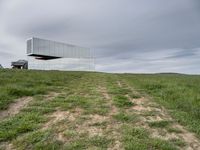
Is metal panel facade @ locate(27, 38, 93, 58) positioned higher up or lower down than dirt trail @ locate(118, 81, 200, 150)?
higher up

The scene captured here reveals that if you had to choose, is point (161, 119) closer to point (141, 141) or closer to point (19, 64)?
point (141, 141)

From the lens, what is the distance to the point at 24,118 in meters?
6.71

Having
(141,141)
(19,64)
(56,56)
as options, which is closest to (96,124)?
(141,141)

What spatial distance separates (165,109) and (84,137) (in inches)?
156

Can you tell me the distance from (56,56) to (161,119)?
56559mm

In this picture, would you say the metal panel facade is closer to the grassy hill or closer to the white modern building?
the white modern building

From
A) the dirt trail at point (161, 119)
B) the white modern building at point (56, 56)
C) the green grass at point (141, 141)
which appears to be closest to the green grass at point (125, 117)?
the dirt trail at point (161, 119)

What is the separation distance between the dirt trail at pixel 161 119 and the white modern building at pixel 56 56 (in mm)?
51699

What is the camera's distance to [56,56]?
204ft

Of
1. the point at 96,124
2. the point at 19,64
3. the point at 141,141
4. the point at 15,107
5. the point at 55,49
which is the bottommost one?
the point at 141,141

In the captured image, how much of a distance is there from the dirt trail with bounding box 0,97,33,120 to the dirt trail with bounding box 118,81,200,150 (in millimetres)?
3511

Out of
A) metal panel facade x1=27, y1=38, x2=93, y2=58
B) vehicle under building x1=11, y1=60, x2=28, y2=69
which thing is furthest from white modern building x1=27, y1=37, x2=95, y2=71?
vehicle under building x1=11, y1=60, x2=28, y2=69

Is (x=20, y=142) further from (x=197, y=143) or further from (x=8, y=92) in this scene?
(x=8, y=92)

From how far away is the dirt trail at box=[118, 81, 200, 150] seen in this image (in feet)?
18.0
